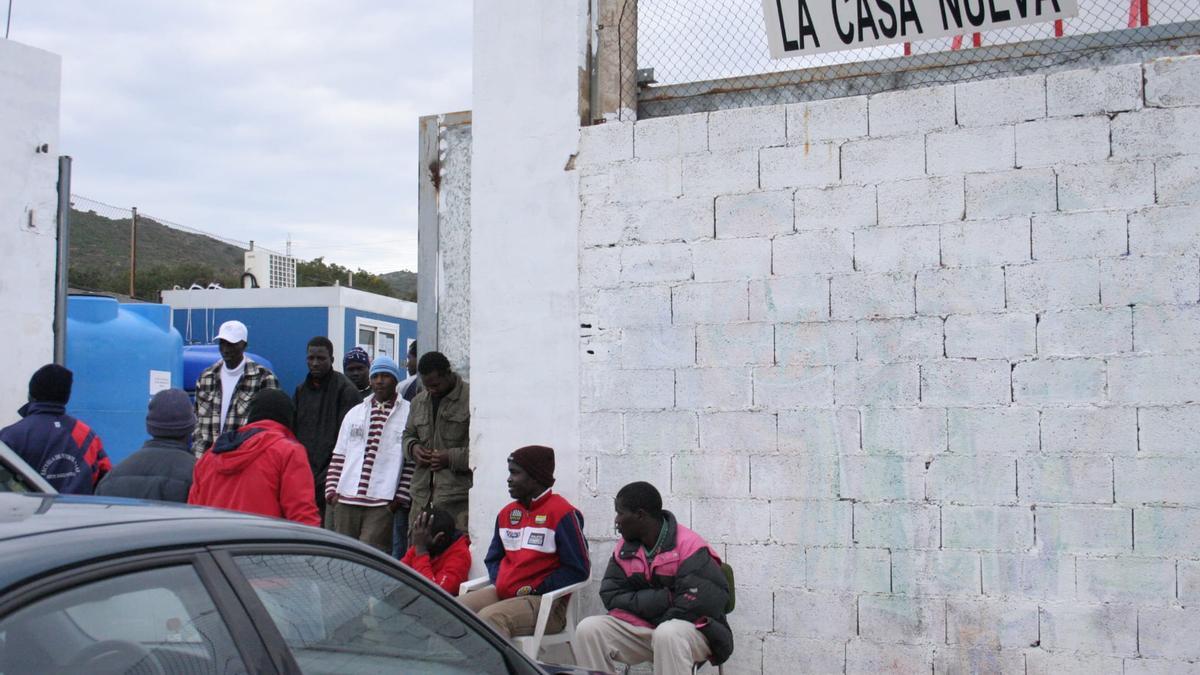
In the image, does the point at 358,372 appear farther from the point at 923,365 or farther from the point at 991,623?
the point at 991,623

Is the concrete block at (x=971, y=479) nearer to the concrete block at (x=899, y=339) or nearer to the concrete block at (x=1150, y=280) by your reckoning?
the concrete block at (x=899, y=339)

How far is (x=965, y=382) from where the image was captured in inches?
217

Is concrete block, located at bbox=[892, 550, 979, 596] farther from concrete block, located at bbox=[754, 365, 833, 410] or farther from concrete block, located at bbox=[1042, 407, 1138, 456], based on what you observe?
concrete block, located at bbox=[754, 365, 833, 410]

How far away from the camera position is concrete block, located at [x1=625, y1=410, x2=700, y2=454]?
19.9 feet

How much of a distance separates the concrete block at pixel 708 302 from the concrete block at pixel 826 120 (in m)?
0.81

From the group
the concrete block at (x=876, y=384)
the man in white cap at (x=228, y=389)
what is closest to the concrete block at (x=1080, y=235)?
the concrete block at (x=876, y=384)

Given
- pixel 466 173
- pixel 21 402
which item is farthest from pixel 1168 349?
pixel 21 402

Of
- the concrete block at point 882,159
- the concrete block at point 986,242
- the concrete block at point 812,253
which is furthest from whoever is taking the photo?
the concrete block at point 812,253

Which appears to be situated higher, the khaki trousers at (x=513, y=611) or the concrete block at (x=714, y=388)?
the concrete block at (x=714, y=388)

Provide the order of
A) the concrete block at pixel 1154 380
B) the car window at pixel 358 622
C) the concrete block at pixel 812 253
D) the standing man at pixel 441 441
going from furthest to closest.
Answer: the standing man at pixel 441 441 → the concrete block at pixel 812 253 → the concrete block at pixel 1154 380 → the car window at pixel 358 622

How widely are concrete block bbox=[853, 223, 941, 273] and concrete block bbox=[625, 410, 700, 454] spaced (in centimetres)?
118

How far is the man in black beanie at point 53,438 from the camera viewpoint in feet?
20.4

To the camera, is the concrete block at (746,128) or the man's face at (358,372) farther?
the man's face at (358,372)

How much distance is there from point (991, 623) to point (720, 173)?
2.56 metres
